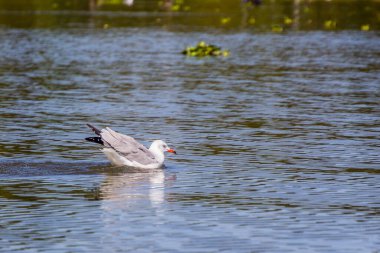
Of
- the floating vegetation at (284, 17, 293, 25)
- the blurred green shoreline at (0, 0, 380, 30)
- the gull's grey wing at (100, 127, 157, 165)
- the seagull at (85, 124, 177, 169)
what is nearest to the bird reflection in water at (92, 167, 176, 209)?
the seagull at (85, 124, 177, 169)

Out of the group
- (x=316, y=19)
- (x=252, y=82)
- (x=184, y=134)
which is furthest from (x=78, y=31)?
(x=184, y=134)

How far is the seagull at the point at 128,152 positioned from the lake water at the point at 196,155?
251 millimetres

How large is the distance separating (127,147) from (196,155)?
2.90 m

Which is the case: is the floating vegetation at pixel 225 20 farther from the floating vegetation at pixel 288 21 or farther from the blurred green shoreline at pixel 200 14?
the floating vegetation at pixel 288 21

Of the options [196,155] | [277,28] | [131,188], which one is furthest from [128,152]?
[277,28]

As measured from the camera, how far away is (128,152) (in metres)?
24.4

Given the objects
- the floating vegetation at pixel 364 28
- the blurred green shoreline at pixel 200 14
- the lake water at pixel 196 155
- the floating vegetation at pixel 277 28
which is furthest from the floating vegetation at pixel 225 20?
the lake water at pixel 196 155

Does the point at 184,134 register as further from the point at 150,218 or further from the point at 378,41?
the point at 378,41

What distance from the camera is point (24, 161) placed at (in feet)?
83.5

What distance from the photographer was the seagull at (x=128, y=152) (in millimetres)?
24406

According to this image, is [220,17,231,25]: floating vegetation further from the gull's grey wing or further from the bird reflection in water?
the bird reflection in water

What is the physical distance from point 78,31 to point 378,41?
20143 millimetres

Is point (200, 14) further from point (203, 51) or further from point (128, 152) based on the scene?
point (128, 152)

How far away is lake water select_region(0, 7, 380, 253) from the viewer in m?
18.4
